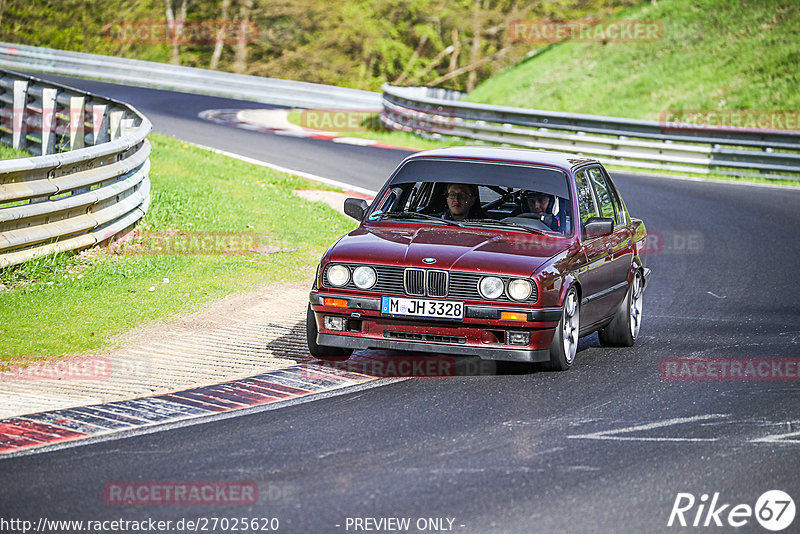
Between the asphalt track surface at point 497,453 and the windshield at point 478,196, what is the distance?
1.21 m

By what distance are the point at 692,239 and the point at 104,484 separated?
1162 cm

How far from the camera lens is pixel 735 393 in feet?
25.2

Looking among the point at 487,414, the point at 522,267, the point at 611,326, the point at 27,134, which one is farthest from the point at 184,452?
the point at 27,134

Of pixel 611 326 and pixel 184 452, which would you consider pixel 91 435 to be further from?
pixel 611 326

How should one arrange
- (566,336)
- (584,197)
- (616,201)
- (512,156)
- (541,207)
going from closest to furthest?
(566,336) → (541,207) → (584,197) → (512,156) → (616,201)

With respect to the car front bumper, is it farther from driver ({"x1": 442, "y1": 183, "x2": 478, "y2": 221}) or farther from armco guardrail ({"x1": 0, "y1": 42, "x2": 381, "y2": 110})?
armco guardrail ({"x1": 0, "y1": 42, "x2": 381, "y2": 110})

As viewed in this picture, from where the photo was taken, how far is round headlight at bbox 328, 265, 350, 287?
801 cm

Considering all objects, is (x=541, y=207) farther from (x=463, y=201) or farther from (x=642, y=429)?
(x=642, y=429)

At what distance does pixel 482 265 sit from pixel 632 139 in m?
17.9

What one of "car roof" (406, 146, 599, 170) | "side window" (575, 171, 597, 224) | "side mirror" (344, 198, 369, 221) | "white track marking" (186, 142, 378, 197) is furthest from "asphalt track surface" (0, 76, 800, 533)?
"white track marking" (186, 142, 378, 197)

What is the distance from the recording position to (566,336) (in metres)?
8.14

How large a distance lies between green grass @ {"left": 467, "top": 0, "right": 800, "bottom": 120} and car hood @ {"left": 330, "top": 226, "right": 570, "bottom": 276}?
22.8 m

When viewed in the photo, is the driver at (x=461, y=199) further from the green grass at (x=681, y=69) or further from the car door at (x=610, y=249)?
the green grass at (x=681, y=69)

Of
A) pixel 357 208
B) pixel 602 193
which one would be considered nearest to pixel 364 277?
pixel 357 208
